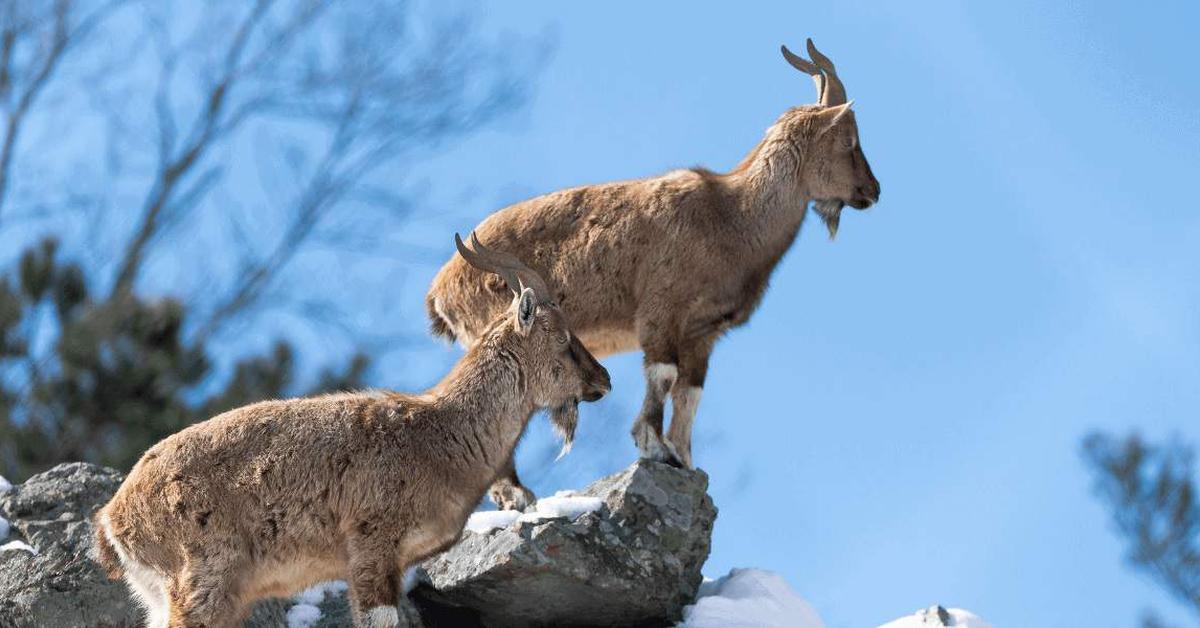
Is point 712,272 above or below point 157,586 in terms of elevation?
above

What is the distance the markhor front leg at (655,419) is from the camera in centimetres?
1052

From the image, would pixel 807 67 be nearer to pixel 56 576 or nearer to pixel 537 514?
pixel 537 514

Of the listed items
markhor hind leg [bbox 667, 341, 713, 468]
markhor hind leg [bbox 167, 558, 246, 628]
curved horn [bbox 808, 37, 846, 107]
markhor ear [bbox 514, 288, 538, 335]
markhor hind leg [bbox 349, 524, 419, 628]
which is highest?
curved horn [bbox 808, 37, 846, 107]

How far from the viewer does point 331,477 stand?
27.1ft

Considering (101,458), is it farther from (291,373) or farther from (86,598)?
(86,598)

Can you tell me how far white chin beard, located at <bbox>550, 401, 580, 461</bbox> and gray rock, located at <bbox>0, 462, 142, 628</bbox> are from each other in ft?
8.28

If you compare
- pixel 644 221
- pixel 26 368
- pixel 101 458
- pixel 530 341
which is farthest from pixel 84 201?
pixel 530 341

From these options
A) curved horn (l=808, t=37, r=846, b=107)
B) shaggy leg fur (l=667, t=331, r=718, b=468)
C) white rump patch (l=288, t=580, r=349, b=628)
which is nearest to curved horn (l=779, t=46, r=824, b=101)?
curved horn (l=808, t=37, r=846, b=107)

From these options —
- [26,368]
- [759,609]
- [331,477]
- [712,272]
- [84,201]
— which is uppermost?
[84,201]

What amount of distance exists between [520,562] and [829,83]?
4075 millimetres

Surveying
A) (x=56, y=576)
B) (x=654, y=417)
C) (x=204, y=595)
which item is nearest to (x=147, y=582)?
(x=204, y=595)

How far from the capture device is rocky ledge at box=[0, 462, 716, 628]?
958 cm

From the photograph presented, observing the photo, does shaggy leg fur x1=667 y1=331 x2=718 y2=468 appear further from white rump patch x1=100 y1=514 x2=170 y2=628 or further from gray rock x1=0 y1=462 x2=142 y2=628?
white rump patch x1=100 y1=514 x2=170 y2=628

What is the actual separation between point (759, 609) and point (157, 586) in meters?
4.18
